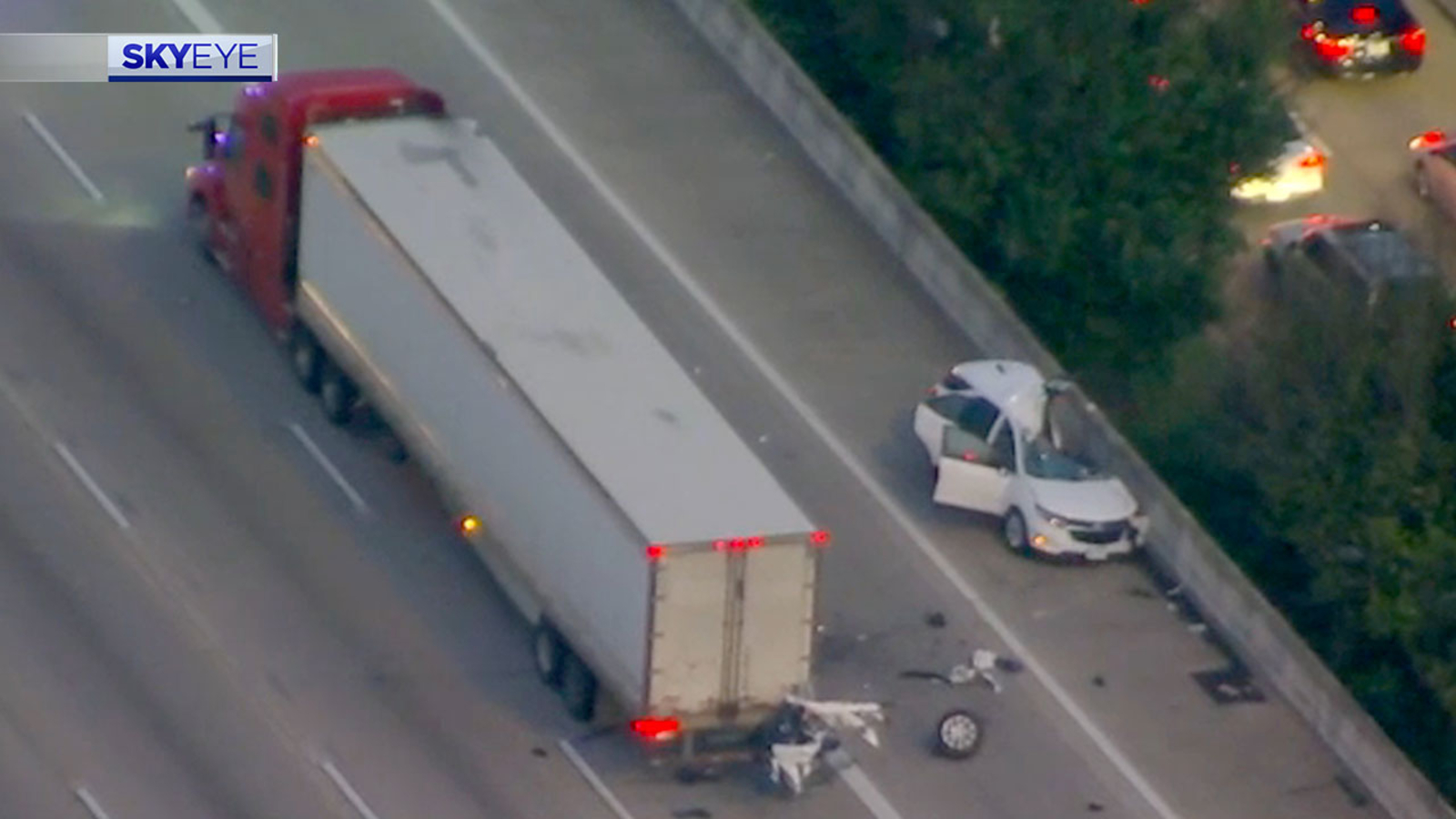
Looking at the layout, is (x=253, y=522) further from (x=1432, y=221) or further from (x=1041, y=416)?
(x=1432, y=221)

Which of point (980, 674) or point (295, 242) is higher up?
point (295, 242)

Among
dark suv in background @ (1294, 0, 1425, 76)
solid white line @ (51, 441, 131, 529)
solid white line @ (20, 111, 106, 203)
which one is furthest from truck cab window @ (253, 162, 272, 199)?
dark suv in background @ (1294, 0, 1425, 76)

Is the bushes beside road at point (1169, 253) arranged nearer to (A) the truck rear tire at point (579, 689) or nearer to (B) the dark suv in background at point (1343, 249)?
(B) the dark suv in background at point (1343, 249)

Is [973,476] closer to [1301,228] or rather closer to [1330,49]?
[1301,228]

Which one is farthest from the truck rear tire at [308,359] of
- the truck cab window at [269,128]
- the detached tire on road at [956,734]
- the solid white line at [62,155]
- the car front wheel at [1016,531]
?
the detached tire on road at [956,734]

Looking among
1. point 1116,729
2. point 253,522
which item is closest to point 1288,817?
point 1116,729

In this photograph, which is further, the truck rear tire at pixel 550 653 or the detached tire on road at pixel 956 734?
the detached tire on road at pixel 956 734

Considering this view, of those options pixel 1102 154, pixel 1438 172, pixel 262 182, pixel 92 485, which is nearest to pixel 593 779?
pixel 92 485
